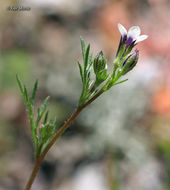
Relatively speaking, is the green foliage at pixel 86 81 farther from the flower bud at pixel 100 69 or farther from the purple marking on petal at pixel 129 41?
the purple marking on petal at pixel 129 41

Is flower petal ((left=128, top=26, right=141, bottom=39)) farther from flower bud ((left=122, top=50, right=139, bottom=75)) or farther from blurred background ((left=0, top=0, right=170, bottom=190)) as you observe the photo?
blurred background ((left=0, top=0, right=170, bottom=190))

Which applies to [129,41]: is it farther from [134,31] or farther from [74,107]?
[74,107]

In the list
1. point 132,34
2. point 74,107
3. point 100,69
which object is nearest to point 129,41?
point 132,34

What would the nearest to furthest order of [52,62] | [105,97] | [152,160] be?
[152,160]
[105,97]
[52,62]

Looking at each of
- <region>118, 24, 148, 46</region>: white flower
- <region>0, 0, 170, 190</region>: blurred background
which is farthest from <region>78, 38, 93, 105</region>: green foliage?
<region>0, 0, 170, 190</region>: blurred background

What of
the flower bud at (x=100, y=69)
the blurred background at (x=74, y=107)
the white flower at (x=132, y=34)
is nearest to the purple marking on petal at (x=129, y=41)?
the white flower at (x=132, y=34)

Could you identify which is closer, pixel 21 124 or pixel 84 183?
pixel 84 183

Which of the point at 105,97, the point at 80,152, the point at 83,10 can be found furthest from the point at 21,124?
the point at 83,10

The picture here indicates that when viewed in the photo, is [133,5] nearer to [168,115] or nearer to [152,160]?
[168,115]
